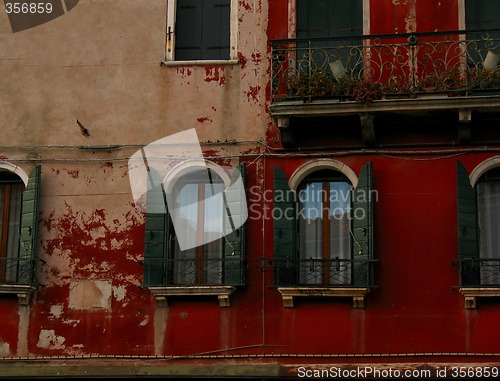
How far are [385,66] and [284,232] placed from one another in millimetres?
2893

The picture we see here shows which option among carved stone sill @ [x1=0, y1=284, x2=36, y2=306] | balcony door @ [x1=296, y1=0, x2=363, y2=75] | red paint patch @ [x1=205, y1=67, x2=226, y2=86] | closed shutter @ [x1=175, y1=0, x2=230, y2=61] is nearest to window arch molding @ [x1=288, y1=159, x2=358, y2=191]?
balcony door @ [x1=296, y1=0, x2=363, y2=75]

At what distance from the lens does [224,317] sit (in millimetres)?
16047

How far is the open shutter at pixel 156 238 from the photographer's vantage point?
1620 cm

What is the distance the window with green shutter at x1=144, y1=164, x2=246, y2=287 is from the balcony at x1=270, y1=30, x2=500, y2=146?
1361 millimetres

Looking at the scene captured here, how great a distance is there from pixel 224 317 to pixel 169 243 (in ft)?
4.61

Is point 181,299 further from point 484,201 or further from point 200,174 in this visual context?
point 484,201

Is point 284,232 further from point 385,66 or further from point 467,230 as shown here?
point 385,66

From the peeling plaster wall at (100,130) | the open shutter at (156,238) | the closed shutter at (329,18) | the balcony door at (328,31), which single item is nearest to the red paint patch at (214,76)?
the peeling plaster wall at (100,130)

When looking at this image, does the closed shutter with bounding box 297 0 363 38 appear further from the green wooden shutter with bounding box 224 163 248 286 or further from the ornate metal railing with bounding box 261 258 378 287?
the ornate metal railing with bounding box 261 258 378 287

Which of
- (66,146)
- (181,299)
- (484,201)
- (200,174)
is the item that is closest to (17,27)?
(66,146)

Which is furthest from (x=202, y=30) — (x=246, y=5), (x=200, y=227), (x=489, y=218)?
(x=489, y=218)

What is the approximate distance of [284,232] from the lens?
52.9ft

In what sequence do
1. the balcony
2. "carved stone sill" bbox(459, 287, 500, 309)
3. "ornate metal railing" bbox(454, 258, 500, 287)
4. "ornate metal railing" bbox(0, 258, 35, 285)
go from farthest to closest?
"ornate metal railing" bbox(0, 258, 35, 285) → the balcony → "ornate metal railing" bbox(454, 258, 500, 287) → "carved stone sill" bbox(459, 287, 500, 309)

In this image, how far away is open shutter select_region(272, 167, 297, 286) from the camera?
52.2 feet
